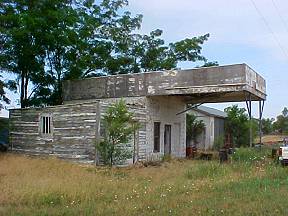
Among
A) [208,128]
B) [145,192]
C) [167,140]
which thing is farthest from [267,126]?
[145,192]

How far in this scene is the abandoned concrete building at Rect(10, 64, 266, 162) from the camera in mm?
21422

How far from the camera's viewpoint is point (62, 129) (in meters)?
22.2

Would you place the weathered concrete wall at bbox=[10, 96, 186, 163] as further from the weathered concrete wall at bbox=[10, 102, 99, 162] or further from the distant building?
the distant building

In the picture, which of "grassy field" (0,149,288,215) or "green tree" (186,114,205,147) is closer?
"grassy field" (0,149,288,215)

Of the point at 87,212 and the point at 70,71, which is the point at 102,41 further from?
the point at 87,212

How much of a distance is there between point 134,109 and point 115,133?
3.55 metres

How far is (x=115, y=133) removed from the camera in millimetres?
19781

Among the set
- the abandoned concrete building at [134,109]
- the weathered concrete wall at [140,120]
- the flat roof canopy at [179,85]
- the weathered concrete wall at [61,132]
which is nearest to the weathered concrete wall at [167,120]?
the abandoned concrete building at [134,109]

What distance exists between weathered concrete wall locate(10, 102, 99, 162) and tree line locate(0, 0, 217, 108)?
279 cm

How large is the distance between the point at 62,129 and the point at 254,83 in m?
10.2

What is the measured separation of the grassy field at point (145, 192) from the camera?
31.7 feet

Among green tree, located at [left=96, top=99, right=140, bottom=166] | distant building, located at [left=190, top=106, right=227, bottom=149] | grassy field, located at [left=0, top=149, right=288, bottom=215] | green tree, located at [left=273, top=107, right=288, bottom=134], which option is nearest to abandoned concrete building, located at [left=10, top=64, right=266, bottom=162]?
green tree, located at [left=96, top=99, right=140, bottom=166]

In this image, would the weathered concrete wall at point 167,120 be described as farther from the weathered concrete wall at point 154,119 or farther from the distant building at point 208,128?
the distant building at point 208,128

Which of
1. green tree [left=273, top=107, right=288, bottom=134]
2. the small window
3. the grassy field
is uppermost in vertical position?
green tree [left=273, top=107, right=288, bottom=134]
